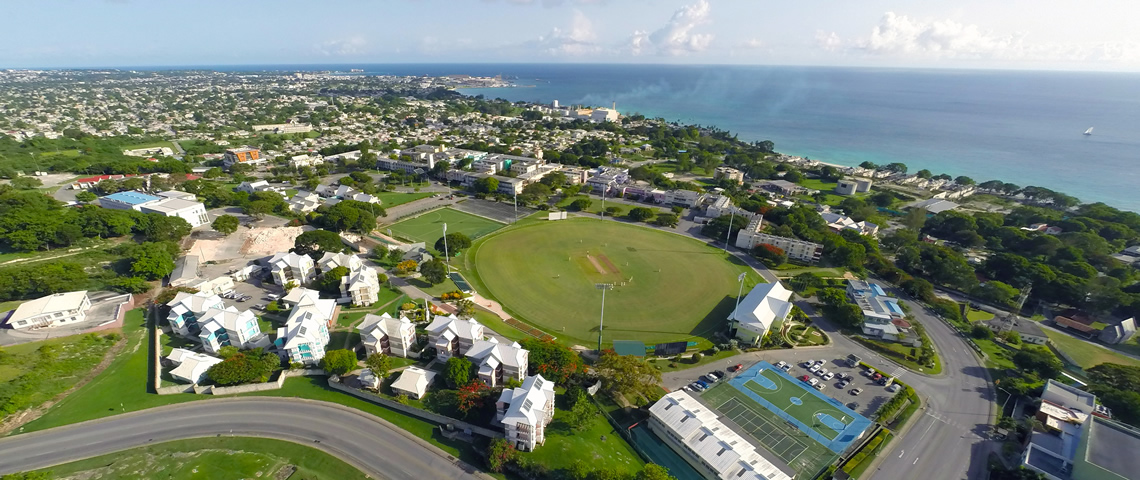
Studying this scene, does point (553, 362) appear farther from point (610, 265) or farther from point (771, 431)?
point (610, 265)

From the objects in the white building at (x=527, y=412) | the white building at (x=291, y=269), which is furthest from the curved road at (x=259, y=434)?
the white building at (x=291, y=269)

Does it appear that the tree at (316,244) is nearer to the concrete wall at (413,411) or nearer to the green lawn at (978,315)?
the concrete wall at (413,411)

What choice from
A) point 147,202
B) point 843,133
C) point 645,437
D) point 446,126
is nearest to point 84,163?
Answer: point 147,202

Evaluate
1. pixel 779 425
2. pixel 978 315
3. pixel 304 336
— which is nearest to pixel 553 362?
pixel 779 425

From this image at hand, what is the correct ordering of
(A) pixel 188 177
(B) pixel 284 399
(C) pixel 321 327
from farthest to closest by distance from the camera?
(A) pixel 188 177 → (C) pixel 321 327 → (B) pixel 284 399

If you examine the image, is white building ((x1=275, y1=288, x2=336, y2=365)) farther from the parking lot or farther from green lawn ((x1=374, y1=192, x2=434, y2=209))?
green lawn ((x1=374, y1=192, x2=434, y2=209))

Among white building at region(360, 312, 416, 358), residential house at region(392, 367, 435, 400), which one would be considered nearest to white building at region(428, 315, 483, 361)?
white building at region(360, 312, 416, 358)

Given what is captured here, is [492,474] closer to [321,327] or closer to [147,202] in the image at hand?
[321,327]
